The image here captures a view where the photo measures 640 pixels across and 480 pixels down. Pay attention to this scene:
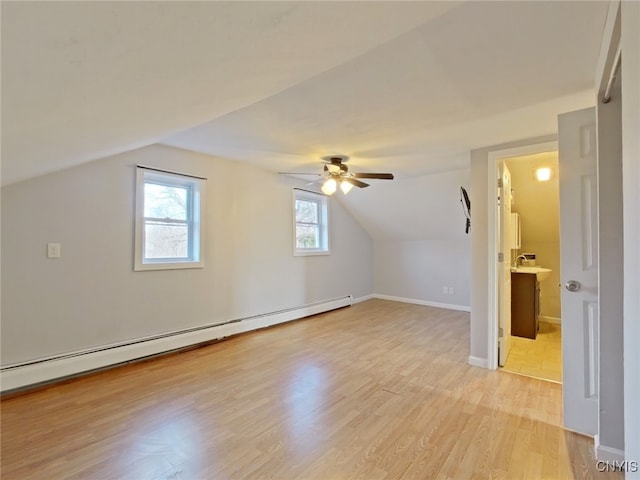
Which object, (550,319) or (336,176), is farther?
(550,319)

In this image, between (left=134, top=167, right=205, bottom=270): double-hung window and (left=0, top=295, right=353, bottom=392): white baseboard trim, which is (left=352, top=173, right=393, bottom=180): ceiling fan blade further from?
(left=0, top=295, right=353, bottom=392): white baseboard trim

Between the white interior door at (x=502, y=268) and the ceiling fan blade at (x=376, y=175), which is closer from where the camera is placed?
the white interior door at (x=502, y=268)

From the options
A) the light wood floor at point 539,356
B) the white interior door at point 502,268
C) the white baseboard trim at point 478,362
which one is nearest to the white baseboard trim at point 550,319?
the light wood floor at point 539,356

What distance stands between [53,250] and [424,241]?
18.2 feet

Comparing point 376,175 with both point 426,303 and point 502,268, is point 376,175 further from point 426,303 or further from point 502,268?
point 426,303

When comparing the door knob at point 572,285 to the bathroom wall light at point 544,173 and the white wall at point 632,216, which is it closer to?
the white wall at point 632,216

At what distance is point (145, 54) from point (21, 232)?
2.61 metres

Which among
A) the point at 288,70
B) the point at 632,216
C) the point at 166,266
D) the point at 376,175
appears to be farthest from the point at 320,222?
the point at 632,216

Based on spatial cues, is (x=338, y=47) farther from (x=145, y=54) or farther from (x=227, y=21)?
(x=145, y=54)

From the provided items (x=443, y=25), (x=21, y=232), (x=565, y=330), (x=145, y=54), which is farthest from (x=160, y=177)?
(x=565, y=330)

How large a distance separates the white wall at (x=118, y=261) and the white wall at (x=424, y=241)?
2037 mm

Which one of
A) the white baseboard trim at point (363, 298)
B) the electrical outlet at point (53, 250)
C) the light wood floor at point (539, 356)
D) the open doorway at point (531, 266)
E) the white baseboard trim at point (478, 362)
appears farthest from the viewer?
the white baseboard trim at point (363, 298)

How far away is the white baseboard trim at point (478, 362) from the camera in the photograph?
312cm

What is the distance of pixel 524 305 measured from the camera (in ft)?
13.3
